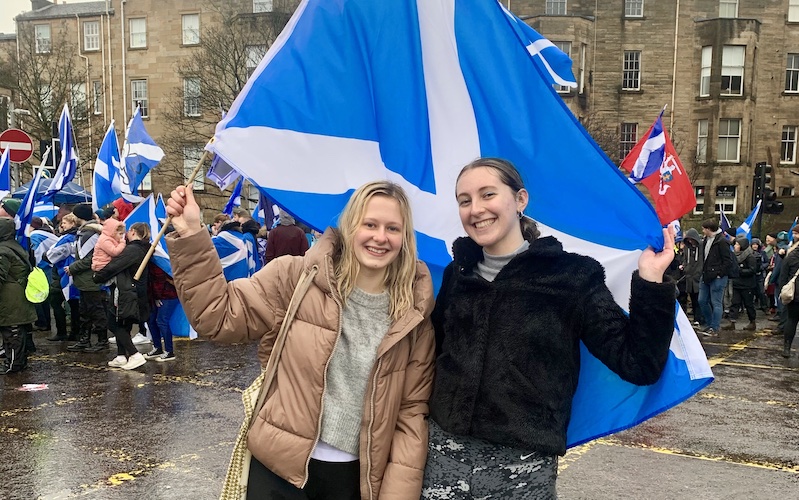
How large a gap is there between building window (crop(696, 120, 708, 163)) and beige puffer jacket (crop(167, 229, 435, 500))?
36523 mm

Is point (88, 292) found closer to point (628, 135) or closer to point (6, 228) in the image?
point (6, 228)

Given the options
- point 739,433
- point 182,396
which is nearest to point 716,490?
point 739,433

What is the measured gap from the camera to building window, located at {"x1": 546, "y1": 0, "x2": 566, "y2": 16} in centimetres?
3603

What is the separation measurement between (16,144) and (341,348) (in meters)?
13.9

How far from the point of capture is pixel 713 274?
13.4 metres

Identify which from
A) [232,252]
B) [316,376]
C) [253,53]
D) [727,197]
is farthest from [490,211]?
[727,197]

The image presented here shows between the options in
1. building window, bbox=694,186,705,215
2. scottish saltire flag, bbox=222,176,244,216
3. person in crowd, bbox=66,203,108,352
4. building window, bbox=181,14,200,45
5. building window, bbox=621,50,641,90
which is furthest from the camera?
building window, bbox=181,14,200,45

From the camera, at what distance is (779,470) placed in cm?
575

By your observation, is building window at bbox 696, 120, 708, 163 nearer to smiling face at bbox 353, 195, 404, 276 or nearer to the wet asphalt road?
the wet asphalt road

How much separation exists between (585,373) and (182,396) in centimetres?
586

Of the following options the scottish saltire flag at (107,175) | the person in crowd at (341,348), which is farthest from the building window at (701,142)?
the person in crowd at (341,348)

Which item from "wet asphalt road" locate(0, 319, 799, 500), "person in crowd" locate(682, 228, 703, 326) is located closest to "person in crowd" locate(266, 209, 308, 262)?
"wet asphalt road" locate(0, 319, 799, 500)

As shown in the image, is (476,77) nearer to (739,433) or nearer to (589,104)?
(739,433)

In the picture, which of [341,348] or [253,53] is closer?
[341,348]
